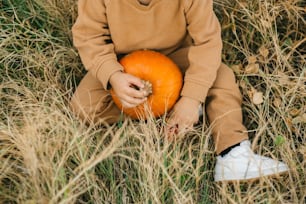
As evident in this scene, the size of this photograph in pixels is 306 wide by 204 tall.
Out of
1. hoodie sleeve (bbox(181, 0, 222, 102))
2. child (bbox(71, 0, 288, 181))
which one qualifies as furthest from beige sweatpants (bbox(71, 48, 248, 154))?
hoodie sleeve (bbox(181, 0, 222, 102))

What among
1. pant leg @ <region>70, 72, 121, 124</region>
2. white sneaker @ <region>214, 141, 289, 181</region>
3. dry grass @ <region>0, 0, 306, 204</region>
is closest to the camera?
dry grass @ <region>0, 0, 306, 204</region>

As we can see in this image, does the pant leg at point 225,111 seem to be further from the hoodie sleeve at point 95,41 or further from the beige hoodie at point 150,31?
the hoodie sleeve at point 95,41

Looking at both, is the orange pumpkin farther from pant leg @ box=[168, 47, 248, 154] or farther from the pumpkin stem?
pant leg @ box=[168, 47, 248, 154]

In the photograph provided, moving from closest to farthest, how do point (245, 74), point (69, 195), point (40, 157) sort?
1. point (69, 195)
2. point (40, 157)
3. point (245, 74)

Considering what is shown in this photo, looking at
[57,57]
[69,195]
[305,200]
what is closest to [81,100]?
[57,57]

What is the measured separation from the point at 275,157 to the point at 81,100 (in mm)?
870

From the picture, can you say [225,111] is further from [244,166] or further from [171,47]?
[171,47]

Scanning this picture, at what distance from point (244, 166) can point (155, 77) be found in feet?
1.67

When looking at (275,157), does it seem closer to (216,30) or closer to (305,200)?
(305,200)

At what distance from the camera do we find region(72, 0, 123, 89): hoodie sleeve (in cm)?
211

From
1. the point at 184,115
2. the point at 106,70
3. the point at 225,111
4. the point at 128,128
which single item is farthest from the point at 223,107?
the point at 106,70

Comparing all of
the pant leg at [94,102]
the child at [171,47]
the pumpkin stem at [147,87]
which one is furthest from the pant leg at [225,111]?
the pant leg at [94,102]

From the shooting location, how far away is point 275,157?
207 cm

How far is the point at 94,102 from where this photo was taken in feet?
7.38
